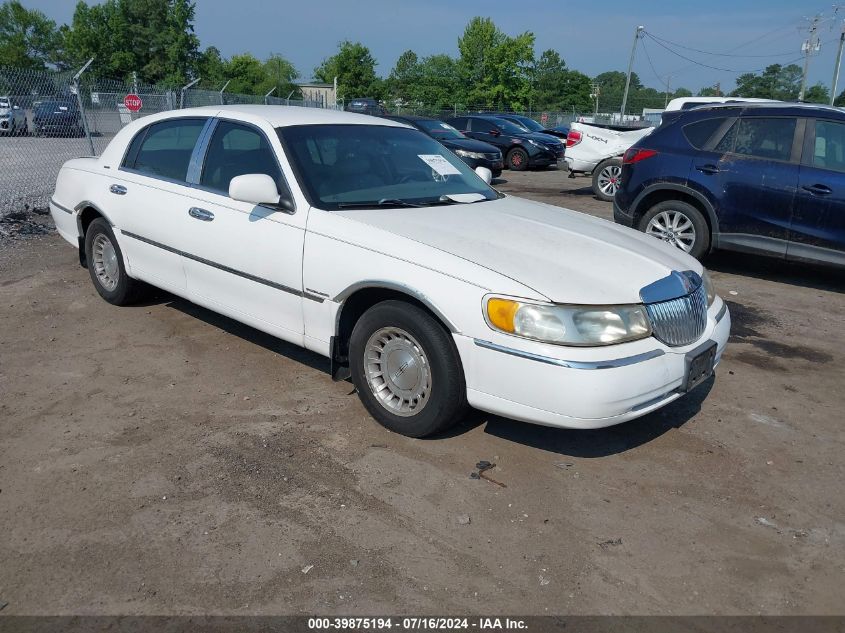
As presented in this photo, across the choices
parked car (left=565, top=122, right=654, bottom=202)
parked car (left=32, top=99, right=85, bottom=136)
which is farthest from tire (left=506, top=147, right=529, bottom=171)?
parked car (left=32, top=99, right=85, bottom=136)

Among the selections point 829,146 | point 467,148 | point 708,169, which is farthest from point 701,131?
point 467,148

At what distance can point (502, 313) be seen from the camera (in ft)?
10.8

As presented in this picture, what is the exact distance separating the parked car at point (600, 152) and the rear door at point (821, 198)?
6.76 meters

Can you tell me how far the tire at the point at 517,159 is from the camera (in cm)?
1994

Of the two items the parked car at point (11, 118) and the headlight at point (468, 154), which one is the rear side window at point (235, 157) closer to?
the parked car at point (11, 118)

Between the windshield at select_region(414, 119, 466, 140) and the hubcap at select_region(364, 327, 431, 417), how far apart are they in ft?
46.9

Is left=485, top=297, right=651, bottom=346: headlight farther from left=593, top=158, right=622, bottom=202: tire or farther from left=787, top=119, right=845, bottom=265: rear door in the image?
left=593, top=158, right=622, bottom=202: tire

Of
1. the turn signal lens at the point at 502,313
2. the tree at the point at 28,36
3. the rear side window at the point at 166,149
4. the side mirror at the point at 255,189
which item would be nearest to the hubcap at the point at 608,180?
the rear side window at the point at 166,149

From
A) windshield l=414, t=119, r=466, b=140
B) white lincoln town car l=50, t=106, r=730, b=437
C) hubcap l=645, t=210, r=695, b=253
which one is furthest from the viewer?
windshield l=414, t=119, r=466, b=140

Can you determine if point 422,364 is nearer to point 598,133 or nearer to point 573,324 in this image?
point 573,324

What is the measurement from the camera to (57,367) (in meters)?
4.73

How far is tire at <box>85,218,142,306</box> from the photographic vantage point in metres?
5.61

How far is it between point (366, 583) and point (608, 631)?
0.90m

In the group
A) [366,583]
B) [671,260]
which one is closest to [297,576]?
[366,583]
